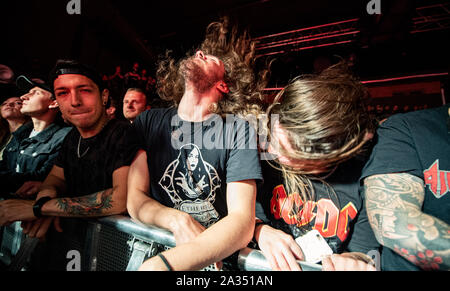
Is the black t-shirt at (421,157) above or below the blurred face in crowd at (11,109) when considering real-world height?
below

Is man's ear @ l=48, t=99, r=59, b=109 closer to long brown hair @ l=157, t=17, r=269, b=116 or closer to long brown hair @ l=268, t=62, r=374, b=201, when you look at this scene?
long brown hair @ l=157, t=17, r=269, b=116

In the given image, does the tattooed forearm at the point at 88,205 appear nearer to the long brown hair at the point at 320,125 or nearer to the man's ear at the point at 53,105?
the long brown hair at the point at 320,125

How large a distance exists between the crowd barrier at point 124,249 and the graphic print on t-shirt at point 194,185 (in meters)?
0.34

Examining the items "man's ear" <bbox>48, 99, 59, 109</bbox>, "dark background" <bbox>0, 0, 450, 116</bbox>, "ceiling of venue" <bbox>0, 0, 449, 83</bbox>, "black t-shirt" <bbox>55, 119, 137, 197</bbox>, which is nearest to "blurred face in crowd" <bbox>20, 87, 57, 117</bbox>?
"man's ear" <bbox>48, 99, 59, 109</bbox>

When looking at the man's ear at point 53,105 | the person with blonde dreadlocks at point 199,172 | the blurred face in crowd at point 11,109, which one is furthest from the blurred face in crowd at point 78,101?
the blurred face in crowd at point 11,109

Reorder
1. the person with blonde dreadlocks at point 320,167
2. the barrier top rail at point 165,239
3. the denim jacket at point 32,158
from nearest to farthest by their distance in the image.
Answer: the barrier top rail at point 165,239 < the person with blonde dreadlocks at point 320,167 < the denim jacket at point 32,158

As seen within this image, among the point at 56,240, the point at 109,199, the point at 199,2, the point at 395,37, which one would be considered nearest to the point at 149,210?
the point at 109,199

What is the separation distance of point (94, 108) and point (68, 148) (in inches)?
16.9

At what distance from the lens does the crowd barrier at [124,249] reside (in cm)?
79

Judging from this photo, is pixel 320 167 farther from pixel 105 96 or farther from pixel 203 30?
pixel 203 30

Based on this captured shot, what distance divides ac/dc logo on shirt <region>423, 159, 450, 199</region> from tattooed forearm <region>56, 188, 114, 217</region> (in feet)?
6.02

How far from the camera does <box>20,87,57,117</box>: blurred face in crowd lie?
2227 millimetres

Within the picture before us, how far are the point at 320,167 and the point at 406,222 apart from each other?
503mm

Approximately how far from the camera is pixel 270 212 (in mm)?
1324
